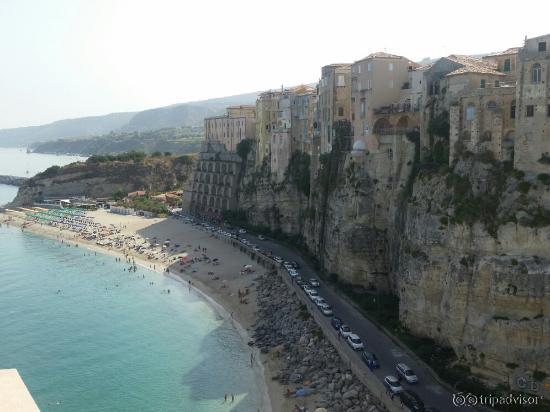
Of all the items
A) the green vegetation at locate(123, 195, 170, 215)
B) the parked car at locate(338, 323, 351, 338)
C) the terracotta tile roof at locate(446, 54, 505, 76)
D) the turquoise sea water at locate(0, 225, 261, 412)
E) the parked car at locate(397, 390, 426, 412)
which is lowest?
the turquoise sea water at locate(0, 225, 261, 412)

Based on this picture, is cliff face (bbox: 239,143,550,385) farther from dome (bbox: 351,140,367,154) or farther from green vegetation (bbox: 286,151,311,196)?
green vegetation (bbox: 286,151,311,196)

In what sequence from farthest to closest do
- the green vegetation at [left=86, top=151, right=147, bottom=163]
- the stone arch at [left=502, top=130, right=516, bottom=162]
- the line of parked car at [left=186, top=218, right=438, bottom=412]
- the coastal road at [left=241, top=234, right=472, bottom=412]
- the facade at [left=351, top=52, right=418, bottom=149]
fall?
the green vegetation at [left=86, top=151, right=147, bottom=163] < the facade at [left=351, top=52, right=418, bottom=149] < the stone arch at [left=502, top=130, right=516, bottom=162] < the coastal road at [left=241, top=234, right=472, bottom=412] < the line of parked car at [left=186, top=218, right=438, bottom=412]

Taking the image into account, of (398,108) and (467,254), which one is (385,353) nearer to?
(467,254)

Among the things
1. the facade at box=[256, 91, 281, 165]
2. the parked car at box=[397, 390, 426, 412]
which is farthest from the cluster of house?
the parked car at box=[397, 390, 426, 412]

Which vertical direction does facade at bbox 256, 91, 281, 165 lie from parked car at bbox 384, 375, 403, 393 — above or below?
above

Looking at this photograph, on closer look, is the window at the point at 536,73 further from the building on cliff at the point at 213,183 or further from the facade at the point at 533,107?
the building on cliff at the point at 213,183

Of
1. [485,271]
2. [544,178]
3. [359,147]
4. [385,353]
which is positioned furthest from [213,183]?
[544,178]

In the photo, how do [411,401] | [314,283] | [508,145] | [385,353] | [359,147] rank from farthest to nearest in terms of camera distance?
[314,283]
[359,147]
[385,353]
[508,145]
[411,401]

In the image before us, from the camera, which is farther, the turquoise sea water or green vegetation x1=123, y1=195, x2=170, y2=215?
green vegetation x1=123, y1=195, x2=170, y2=215
